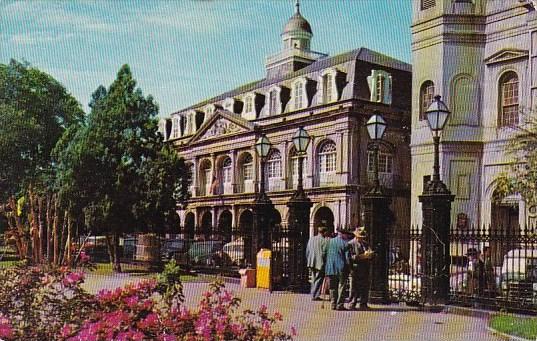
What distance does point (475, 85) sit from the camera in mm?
16062

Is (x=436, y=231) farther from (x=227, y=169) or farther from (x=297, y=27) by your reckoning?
(x=227, y=169)

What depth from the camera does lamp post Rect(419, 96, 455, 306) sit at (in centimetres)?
804

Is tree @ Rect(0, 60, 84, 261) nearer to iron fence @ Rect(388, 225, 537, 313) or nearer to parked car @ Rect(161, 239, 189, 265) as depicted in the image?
parked car @ Rect(161, 239, 189, 265)

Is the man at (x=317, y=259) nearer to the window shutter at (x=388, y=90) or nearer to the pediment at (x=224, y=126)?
the window shutter at (x=388, y=90)

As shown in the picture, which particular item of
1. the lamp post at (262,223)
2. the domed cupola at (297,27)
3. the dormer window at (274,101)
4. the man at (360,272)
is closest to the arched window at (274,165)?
the dormer window at (274,101)

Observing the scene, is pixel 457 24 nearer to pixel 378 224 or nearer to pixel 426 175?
pixel 426 175

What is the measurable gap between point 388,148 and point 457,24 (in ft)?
18.0

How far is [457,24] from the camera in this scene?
1611cm

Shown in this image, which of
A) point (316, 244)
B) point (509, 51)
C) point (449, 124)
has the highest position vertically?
point (509, 51)

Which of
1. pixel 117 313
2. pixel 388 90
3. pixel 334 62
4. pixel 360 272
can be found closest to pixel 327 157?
pixel 388 90

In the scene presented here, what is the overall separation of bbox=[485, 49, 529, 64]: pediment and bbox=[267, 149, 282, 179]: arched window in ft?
29.3

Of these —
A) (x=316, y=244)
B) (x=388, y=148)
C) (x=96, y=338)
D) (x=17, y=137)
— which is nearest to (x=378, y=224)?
(x=316, y=244)

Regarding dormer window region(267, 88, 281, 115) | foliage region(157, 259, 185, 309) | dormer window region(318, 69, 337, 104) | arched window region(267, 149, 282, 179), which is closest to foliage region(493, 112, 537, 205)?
foliage region(157, 259, 185, 309)

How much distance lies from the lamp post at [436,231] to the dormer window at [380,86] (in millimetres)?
10103
